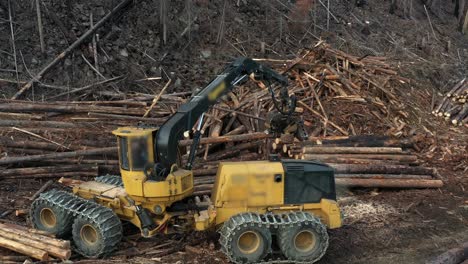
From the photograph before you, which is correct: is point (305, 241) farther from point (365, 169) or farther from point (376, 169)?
point (376, 169)

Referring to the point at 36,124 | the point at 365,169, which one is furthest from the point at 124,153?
the point at 365,169

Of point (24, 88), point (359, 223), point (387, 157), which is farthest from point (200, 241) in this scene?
point (24, 88)

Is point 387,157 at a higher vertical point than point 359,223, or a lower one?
higher

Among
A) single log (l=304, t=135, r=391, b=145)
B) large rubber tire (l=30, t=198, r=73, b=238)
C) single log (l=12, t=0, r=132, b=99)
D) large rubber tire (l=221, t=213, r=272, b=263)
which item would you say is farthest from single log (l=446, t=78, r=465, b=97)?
large rubber tire (l=30, t=198, r=73, b=238)

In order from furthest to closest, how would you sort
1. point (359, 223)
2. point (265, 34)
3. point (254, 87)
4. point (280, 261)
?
point (265, 34)
point (254, 87)
point (359, 223)
point (280, 261)

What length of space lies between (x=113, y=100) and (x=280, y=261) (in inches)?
417

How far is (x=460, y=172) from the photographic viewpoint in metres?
14.2

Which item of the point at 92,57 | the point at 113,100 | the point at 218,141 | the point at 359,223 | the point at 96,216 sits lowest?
the point at 359,223

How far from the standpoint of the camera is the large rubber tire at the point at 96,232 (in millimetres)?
8320

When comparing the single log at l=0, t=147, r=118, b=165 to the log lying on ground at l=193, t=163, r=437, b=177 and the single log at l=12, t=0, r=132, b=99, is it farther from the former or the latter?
the single log at l=12, t=0, r=132, b=99

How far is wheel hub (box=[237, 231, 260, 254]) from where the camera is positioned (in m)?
8.09

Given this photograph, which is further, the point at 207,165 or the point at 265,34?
the point at 265,34

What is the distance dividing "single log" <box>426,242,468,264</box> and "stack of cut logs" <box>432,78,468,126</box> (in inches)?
388

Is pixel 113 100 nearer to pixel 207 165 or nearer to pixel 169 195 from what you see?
pixel 207 165
